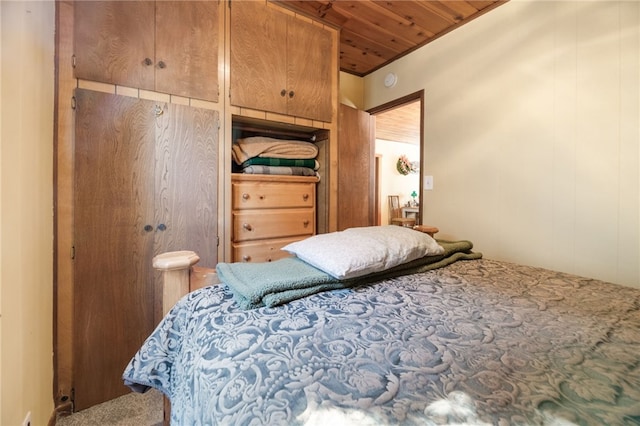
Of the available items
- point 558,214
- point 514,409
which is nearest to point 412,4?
point 558,214

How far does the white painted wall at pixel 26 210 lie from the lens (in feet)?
2.76

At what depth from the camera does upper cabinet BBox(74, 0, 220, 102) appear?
1362mm

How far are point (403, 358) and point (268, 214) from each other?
5.14ft

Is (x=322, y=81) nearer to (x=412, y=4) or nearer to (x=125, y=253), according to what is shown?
(x=412, y=4)

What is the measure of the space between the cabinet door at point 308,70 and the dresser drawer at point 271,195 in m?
0.57

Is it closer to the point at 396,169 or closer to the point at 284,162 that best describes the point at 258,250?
the point at 284,162

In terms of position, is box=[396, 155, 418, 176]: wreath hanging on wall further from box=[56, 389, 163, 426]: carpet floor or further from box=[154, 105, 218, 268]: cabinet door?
box=[56, 389, 163, 426]: carpet floor

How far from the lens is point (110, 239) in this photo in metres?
1.43

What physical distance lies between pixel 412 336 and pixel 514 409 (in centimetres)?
24

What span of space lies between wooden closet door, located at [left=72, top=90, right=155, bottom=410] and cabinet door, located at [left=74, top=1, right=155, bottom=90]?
118 mm

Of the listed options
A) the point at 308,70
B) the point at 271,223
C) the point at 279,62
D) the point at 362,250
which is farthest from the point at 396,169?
the point at 362,250

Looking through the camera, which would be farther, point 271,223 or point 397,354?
point 271,223

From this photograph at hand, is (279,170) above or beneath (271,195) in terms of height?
above

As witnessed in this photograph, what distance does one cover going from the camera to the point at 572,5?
1568 millimetres
